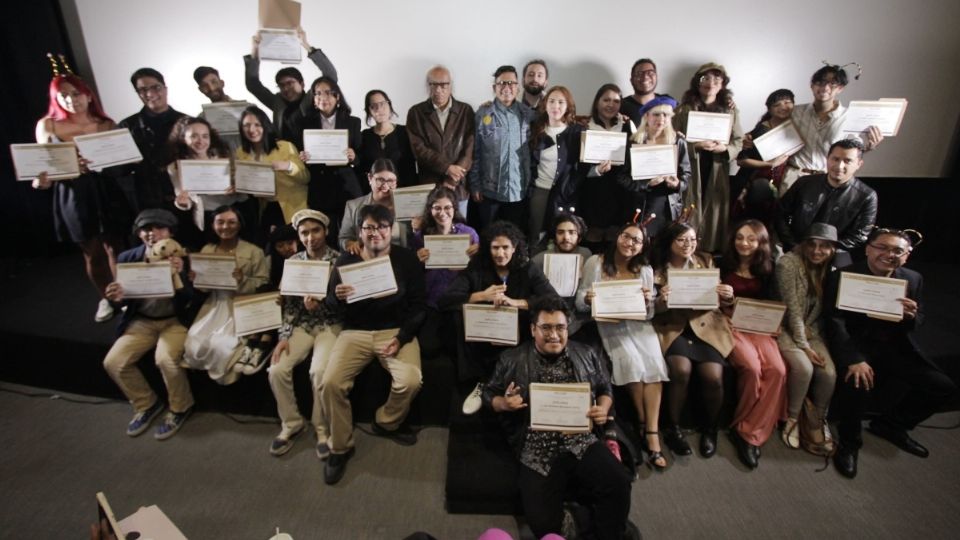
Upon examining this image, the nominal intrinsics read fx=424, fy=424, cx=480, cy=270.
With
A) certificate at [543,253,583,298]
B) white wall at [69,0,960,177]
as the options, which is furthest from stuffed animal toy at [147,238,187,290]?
white wall at [69,0,960,177]

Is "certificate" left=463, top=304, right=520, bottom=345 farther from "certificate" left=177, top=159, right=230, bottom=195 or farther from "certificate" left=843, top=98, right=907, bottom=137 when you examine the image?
"certificate" left=843, top=98, right=907, bottom=137

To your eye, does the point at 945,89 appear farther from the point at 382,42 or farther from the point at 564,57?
the point at 382,42

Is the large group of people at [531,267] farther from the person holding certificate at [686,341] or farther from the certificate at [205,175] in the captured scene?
the certificate at [205,175]

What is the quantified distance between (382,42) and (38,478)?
4083 mm

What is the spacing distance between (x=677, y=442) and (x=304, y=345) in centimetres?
233

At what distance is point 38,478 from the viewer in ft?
7.76

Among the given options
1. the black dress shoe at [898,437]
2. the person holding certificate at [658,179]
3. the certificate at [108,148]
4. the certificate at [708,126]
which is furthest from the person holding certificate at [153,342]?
the black dress shoe at [898,437]

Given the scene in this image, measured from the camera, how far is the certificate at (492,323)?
2.29m

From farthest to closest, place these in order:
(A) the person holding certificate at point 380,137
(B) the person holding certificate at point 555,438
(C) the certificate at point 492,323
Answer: (A) the person holding certificate at point 380,137, (C) the certificate at point 492,323, (B) the person holding certificate at point 555,438

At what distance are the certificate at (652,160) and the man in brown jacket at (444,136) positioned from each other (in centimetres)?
120

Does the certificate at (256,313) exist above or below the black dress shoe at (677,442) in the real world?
above

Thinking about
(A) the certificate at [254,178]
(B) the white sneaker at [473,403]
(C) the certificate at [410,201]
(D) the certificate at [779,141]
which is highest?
(D) the certificate at [779,141]

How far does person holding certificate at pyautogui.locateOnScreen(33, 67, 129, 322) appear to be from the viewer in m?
2.87

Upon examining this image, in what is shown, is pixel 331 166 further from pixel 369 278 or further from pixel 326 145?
pixel 369 278
